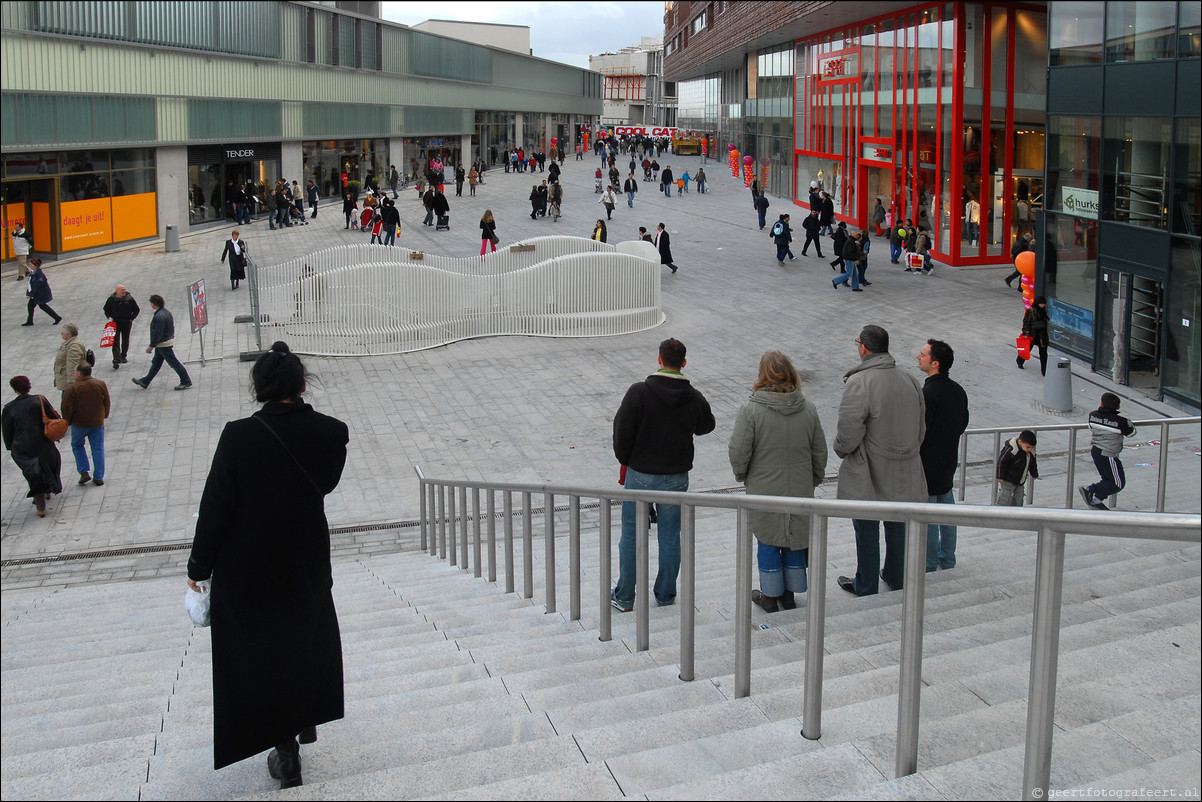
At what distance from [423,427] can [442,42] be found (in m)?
45.2

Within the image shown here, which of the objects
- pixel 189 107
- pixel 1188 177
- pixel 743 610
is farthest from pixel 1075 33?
pixel 189 107

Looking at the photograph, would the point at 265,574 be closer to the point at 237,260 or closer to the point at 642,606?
the point at 642,606

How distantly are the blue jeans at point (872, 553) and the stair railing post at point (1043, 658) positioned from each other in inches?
51.5

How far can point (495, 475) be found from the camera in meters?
12.5

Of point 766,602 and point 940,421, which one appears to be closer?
point 766,602

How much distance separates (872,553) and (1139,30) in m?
13.8

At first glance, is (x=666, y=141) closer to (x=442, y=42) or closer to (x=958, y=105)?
(x=442, y=42)

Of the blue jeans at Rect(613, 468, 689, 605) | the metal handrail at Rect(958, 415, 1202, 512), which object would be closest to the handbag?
the blue jeans at Rect(613, 468, 689, 605)

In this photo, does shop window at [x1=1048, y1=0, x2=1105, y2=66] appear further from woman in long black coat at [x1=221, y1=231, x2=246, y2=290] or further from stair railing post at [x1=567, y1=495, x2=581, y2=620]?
woman in long black coat at [x1=221, y1=231, x2=246, y2=290]

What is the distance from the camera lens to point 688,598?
4.76m

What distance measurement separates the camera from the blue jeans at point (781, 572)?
221 inches

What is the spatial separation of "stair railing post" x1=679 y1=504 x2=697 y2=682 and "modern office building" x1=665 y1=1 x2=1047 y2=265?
25.2m

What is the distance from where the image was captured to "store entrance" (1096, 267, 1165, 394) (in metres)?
16.6

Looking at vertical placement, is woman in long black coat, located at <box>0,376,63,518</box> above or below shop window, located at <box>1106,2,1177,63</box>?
below
